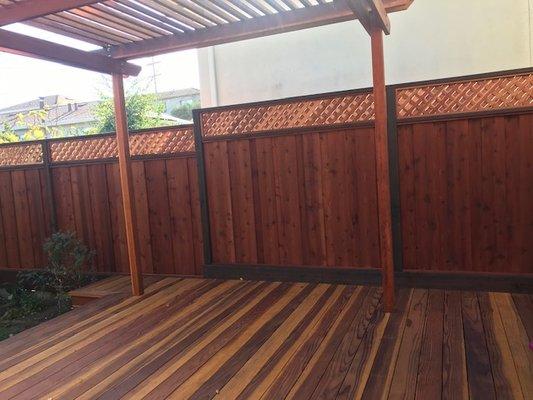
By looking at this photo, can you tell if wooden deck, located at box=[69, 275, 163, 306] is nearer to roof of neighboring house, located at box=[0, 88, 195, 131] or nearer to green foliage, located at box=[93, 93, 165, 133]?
green foliage, located at box=[93, 93, 165, 133]

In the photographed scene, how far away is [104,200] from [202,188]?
1.25m

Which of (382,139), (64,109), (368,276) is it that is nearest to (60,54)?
(382,139)

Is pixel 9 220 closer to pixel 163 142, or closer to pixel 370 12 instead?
pixel 163 142

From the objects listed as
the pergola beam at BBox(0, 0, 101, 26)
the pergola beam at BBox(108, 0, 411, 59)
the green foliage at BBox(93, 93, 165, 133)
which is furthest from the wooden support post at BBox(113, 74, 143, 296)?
the green foliage at BBox(93, 93, 165, 133)

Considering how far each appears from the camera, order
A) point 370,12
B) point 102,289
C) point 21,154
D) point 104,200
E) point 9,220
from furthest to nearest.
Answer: point 9,220
point 21,154
point 104,200
point 102,289
point 370,12

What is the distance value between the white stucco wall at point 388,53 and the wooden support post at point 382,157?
194 cm

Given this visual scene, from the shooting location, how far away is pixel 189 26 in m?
3.50

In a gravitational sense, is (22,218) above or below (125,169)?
below

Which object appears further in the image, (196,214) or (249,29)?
(196,214)

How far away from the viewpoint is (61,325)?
3516 mm

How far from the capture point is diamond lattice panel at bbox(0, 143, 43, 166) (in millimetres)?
5160

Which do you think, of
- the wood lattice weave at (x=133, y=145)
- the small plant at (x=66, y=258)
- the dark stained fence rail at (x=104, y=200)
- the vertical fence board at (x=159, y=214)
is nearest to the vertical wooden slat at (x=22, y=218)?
the dark stained fence rail at (x=104, y=200)

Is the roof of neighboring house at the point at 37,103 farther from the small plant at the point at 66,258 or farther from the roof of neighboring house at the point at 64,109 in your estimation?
the small plant at the point at 66,258

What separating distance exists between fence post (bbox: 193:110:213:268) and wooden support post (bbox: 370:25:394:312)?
1.84m
